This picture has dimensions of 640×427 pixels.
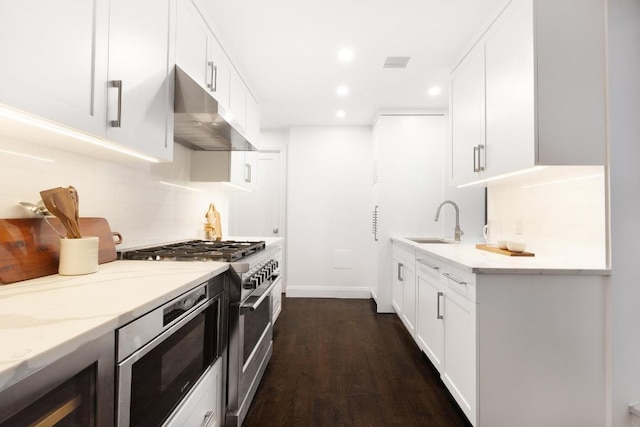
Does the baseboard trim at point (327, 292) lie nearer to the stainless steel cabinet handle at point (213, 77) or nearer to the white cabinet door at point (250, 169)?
the white cabinet door at point (250, 169)

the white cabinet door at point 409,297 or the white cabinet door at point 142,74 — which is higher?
the white cabinet door at point 142,74

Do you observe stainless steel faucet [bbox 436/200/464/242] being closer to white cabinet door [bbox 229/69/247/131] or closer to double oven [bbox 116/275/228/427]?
white cabinet door [bbox 229/69/247/131]

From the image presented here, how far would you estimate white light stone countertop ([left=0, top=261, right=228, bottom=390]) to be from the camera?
0.54 metres

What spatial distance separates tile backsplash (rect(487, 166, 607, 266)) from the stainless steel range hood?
188 cm

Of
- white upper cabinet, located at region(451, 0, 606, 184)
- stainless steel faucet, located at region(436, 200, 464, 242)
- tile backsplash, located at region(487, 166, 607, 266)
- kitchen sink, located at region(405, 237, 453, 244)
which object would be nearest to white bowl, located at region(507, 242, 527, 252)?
tile backsplash, located at region(487, 166, 607, 266)

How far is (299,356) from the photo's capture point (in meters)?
2.52

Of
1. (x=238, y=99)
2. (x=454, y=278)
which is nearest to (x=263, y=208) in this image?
(x=238, y=99)

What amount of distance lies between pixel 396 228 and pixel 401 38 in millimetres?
2122

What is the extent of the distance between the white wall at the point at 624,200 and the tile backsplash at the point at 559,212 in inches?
3.2

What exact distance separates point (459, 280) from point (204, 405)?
1.43 meters

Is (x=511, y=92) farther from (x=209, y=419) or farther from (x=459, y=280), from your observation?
(x=209, y=419)

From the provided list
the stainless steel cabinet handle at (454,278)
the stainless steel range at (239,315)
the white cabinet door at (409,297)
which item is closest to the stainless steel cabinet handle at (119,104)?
the stainless steel range at (239,315)

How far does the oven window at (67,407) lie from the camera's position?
56 cm

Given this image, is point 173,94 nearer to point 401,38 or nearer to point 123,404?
point 123,404
